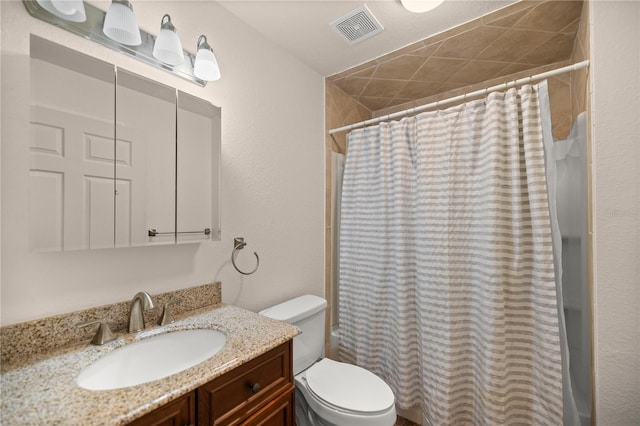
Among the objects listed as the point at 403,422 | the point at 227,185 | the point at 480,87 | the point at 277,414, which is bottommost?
the point at 403,422

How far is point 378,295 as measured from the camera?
6.14 feet

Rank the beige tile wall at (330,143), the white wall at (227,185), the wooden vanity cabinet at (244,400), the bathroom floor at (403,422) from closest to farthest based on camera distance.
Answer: the wooden vanity cabinet at (244,400) < the white wall at (227,185) < the bathroom floor at (403,422) < the beige tile wall at (330,143)

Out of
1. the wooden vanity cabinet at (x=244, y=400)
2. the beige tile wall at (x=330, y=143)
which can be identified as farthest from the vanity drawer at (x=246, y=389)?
the beige tile wall at (x=330, y=143)

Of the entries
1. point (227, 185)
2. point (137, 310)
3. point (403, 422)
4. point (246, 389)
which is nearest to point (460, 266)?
point (403, 422)

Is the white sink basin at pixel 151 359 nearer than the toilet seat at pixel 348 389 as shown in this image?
Yes

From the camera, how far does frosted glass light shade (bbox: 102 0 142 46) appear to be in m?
0.98

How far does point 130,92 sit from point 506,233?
183 centimetres

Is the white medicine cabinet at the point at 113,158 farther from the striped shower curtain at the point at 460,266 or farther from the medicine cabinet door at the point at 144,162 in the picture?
the striped shower curtain at the point at 460,266

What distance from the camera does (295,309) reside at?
1.58 meters

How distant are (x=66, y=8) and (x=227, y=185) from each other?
0.83 meters

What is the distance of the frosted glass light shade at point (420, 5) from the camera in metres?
1.34

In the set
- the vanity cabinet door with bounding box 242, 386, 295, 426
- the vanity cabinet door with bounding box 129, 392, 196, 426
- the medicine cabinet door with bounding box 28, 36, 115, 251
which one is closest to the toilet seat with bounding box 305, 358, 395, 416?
A: the vanity cabinet door with bounding box 242, 386, 295, 426

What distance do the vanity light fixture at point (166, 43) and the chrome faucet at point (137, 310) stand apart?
955mm

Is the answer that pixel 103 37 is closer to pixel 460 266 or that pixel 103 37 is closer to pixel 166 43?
pixel 166 43
